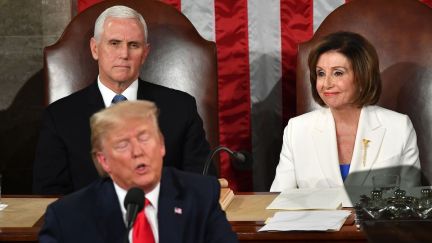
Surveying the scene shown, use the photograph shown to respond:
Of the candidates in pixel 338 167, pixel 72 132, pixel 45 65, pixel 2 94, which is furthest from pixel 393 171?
pixel 2 94

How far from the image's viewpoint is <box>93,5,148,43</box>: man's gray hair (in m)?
4.34

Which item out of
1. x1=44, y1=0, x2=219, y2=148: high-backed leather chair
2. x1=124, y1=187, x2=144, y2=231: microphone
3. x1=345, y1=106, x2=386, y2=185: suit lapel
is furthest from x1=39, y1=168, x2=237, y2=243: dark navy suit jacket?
x1=44, y1=0, x2=219, y2=148: high-backed leather chair

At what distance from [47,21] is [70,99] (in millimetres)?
1045

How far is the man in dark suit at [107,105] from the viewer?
13.8 feet

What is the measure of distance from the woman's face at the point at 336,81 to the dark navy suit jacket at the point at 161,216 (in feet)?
5.27

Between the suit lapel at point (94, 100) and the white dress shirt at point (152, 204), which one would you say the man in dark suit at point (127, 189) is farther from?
the suit lapel at point (94, 100)

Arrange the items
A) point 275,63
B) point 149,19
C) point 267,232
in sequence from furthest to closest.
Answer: point 275,63 < point 149,19 < point 267,232

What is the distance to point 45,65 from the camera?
189 inches

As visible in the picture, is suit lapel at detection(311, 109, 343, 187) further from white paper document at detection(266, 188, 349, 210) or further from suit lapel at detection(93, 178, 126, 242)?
suit lapel at detection(93, 178, 126, 242)

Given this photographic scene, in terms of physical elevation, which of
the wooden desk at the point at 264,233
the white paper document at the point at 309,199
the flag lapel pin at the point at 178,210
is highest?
the flag lapel pin at the point at 178,210

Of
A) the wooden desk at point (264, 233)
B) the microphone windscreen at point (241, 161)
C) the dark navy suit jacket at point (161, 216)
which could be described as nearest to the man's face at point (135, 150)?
the dark navy suit jacket at point (161, 216)

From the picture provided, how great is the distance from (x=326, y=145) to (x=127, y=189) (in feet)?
5.90

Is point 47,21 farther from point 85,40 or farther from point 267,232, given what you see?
point 267,232

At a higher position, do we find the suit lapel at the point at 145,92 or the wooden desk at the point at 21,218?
the suit lapel at the point at 145,92
